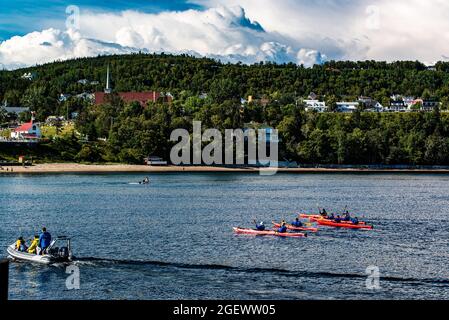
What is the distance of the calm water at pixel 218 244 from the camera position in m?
50.0

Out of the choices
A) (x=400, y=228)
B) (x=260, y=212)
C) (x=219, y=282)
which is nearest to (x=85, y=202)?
(x=260, y=212)

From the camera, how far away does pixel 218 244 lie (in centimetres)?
7062

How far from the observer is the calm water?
4997 cm

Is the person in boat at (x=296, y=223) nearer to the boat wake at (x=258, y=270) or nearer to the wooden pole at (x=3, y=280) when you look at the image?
the boat wake at (x=258, y=270)

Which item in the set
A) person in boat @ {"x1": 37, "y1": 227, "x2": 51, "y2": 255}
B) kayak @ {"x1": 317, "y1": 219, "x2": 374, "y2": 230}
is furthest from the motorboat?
kayak @ {"x1": 317, "y1": 219, "x2": 374, "y2": 230}

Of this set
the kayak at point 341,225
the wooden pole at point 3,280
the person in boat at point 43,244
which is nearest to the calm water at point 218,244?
the person in boat at point 43,244

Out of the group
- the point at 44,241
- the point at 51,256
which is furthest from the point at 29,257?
the point at 51,256

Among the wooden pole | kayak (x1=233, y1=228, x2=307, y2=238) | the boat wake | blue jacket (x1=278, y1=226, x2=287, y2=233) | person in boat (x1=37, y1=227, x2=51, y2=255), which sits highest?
the wooden pole

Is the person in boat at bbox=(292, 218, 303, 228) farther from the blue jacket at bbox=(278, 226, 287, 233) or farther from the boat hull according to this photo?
the boat hull

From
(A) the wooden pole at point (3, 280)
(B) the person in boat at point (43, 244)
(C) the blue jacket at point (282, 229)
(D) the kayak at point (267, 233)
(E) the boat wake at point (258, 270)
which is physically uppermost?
(A) the wooden pole at point (3, 280)

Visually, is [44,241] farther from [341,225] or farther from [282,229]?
[341,225]

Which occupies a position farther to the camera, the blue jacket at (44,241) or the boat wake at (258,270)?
the blue jacket at (44,241)
